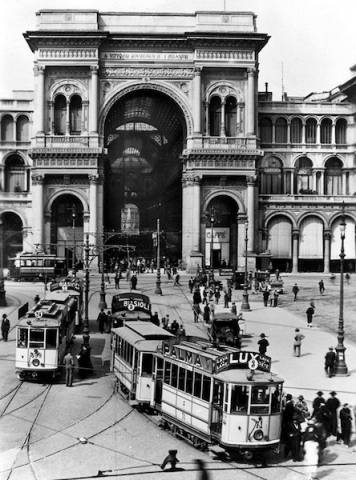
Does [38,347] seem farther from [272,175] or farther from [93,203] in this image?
[272,175]

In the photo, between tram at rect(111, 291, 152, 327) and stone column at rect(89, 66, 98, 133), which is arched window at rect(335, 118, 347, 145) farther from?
A: tram at rect(111, 291, 152, 327)

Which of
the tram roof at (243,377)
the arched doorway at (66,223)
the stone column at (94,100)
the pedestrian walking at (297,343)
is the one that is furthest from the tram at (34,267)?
the tram roof at (243,377)

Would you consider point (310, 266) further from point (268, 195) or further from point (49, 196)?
point (49, 196)

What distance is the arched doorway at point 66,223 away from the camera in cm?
6828

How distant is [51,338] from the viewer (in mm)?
22109

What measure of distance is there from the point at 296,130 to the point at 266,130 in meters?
3.49

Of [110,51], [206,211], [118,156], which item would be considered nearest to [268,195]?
[206,211]

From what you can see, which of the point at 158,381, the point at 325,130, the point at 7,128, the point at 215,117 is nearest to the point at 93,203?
the point at 215,117

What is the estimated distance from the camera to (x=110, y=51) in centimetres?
6700

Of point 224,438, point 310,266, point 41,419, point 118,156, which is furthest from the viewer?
point 118,156

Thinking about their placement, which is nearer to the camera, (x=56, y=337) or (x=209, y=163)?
(x=56, y=337)

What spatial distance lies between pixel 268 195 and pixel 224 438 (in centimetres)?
5745

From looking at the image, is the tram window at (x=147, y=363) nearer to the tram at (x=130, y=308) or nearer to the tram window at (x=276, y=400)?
the tram window at (x=276, y=400)

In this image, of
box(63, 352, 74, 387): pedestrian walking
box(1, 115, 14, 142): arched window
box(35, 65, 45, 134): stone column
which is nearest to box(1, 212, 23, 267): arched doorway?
box(1, 115, 14, 142): arched window
